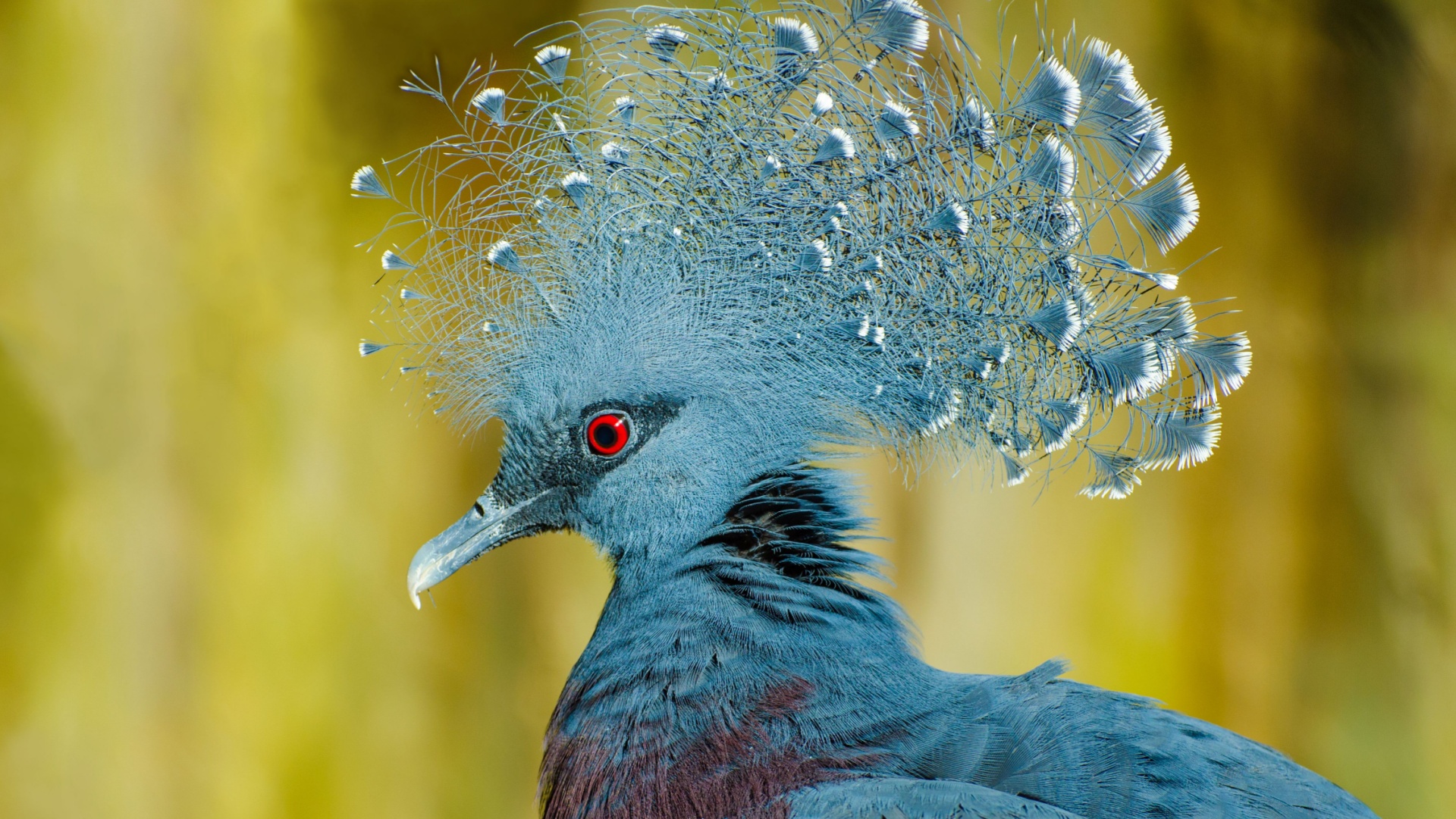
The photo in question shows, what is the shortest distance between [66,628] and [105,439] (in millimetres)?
344

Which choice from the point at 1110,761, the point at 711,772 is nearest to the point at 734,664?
the point at 711,772

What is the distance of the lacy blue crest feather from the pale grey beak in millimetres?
124

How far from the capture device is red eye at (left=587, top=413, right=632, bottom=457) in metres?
0.98

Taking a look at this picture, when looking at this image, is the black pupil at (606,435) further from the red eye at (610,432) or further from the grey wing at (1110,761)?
the grey wing at (1110,761)

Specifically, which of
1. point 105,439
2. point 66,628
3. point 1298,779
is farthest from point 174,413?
point 1298,779

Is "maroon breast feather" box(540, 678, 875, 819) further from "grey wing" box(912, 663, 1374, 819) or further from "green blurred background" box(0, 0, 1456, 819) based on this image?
"green blurred background" box(0, 0, 1456, 819)

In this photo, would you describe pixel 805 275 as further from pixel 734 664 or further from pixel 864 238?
pixel 734 664

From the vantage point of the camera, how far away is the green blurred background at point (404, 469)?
1666 mm

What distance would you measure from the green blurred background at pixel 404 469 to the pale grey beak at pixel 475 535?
0.66m

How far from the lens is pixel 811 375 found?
0.94 meters

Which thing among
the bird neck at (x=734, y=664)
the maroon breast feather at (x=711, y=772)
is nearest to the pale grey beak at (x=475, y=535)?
the bird neck at (x=734, y=664)

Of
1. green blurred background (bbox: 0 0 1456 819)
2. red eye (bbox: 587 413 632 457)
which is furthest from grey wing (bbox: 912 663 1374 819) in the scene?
green blurred background (bbox: 0 0 1456 819)

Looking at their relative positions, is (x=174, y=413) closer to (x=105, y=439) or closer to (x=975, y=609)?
(x=105, y=439)

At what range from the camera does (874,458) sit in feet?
5.87
